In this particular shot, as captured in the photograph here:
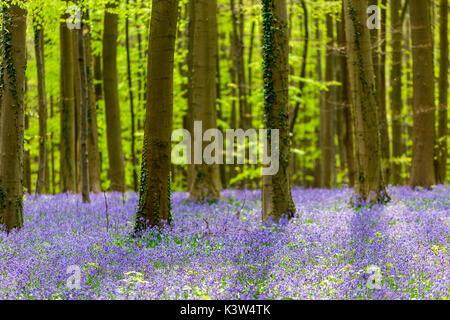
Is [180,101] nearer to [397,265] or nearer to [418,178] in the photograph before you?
[418,178]

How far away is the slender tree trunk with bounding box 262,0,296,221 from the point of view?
10430 mm

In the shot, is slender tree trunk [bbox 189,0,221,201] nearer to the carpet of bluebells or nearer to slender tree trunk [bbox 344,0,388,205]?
the carpet of bluebells

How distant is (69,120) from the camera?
18953 mm

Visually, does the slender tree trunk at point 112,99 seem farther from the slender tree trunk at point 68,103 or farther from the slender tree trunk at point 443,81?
the slender tree trunk at point 443,81

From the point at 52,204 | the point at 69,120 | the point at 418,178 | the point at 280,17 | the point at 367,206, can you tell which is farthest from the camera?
the point at 69,120

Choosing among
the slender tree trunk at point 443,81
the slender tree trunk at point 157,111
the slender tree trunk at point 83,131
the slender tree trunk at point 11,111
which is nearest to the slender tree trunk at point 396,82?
the slender tree trunk at point 443,81

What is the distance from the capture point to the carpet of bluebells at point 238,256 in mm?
5840

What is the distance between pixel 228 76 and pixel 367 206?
22.4 metres

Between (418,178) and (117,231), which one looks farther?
(418,178)

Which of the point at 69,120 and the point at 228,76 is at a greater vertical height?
the point at 228,76


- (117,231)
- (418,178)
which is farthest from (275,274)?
(418,178)

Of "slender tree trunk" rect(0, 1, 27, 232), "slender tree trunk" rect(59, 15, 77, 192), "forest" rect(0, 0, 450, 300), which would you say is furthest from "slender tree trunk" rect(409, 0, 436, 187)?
"slender tree trunk" rect(59, 15, 77, 192)

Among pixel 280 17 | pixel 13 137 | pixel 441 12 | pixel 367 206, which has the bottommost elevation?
pixel 367 206
